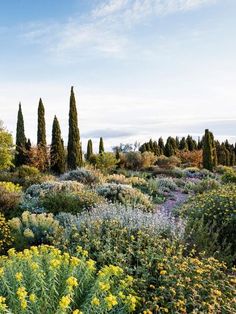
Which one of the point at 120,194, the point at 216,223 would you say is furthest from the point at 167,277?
the point at 120,194

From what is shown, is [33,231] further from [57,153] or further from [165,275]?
[57,153]

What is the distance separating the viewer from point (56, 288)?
3969 mm

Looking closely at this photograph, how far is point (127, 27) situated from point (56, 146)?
66.2 ft

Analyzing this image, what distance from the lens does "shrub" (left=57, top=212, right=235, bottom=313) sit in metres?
4.42

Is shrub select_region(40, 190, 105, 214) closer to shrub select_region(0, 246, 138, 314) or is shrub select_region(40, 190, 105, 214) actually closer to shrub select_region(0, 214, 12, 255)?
shrub select_region(0, 214, 12, 255)

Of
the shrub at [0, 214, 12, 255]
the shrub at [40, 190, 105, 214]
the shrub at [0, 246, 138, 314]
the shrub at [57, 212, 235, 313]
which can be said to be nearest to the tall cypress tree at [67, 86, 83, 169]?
the shrub at [40, 190, 105, 214]

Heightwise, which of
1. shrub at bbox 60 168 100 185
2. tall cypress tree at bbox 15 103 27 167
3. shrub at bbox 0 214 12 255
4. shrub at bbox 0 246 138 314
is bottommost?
shrub at bbox 0 214 12 255

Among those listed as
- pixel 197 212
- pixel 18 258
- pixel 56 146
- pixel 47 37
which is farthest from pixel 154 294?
pixel 56 146

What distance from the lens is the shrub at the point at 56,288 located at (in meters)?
3.52

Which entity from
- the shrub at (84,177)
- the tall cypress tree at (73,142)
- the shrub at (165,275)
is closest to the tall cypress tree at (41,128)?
the tall cypress tree at (73,142)

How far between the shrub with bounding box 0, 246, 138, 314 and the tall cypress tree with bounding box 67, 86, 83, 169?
2437 cm

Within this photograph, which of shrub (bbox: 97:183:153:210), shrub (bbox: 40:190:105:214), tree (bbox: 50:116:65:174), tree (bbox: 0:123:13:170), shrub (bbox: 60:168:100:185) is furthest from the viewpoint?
tree (bbox: 50:116:65:174)

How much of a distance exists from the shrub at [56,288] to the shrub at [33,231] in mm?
2886

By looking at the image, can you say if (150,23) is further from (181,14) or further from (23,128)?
(23,128)
